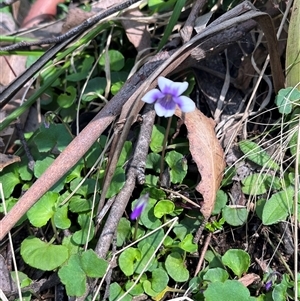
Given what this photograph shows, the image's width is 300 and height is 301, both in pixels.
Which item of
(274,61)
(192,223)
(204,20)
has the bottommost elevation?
(192,223)

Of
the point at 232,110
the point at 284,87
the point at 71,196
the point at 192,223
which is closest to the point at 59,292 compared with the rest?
the point at 71,196

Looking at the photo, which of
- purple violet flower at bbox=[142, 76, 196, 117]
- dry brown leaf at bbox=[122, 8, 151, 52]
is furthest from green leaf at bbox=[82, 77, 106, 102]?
purple violet flower at bbox=[142, 76, 196, 117]

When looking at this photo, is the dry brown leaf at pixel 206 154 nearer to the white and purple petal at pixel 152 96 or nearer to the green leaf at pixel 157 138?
the green leaf at pixel 157 138

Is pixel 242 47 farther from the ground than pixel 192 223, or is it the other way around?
pixel 242 47

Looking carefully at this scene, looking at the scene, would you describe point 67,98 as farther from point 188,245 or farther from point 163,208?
point 188,245

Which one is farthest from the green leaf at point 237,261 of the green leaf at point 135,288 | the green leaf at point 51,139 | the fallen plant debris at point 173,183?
the green leaf at point 51,139

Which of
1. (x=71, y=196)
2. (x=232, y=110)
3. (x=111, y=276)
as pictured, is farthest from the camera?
(x=232, y=110)

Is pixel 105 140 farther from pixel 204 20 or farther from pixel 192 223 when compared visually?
pixel 204 20

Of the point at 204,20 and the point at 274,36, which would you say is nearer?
the point at 274,36

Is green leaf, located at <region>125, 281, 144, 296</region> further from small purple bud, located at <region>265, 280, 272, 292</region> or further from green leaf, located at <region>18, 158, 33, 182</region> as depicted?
green leaf, located at <region>18, 158, 33, 182</region>
